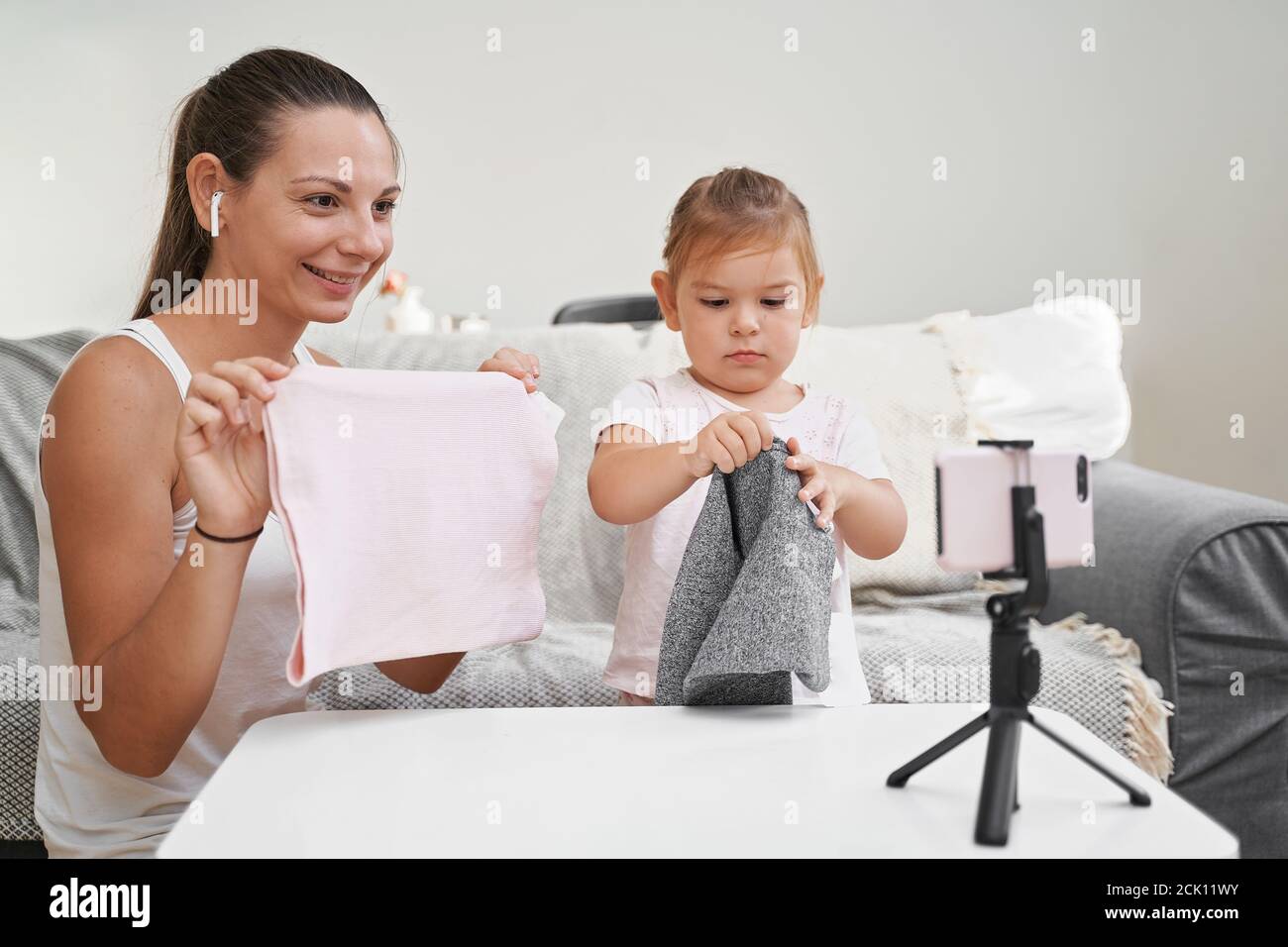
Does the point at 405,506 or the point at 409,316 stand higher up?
the point at 409,316

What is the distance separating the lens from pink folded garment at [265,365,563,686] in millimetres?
743

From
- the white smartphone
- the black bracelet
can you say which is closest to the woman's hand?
the black bracelet

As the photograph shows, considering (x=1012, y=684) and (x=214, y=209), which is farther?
(x=214, y=209)

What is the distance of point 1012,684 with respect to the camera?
61 cm

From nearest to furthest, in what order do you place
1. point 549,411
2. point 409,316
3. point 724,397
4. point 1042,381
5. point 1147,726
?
point 549,411
point 724,397
point 1147,726
point 1042,381
point 409,316

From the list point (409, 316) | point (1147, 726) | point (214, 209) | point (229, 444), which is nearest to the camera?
point (229, 444)

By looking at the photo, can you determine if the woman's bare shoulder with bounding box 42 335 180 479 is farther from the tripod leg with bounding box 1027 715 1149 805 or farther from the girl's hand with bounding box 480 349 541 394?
the tripod leg with bounding box 1027 715 1149 805

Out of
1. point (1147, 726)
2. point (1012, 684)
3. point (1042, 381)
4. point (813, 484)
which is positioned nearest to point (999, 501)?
point (1012, 684)

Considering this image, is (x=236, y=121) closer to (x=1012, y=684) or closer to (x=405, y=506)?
(x=405, y=506)

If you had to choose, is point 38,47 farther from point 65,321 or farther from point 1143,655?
point 1143,655

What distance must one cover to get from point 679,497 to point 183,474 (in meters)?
0.45

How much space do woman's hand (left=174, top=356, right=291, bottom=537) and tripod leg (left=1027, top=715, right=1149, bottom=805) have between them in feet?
1.71

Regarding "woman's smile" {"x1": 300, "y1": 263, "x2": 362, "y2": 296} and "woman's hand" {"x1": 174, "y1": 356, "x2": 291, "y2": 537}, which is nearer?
"woman's hand" {"x1": 174, "y1": 356, "x2": 291, "y2": 537}
